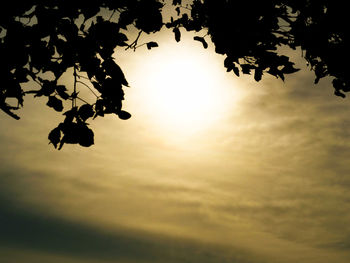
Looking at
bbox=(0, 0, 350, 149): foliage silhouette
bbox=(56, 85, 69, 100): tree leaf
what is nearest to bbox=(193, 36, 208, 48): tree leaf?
bbox=(0, 0, 350, 149): foliage silhouette

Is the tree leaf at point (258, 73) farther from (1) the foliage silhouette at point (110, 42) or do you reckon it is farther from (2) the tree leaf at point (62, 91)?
(2) the tree leaf at point (62, 91)

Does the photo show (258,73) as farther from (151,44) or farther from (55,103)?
(55,103)

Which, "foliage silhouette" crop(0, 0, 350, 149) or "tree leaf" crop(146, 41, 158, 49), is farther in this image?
"tree leaf" crop(146, 41, 158, 49)

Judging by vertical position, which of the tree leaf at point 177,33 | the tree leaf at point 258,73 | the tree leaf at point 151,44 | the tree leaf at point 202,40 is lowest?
the tree leaf at point 258,73

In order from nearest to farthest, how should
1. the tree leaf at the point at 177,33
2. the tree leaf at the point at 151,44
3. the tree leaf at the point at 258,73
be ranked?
1. the tree leaf at the point at 258,73
2. the tree leaf at the point at 151,44
3. the tree leaf at the point at 177,33

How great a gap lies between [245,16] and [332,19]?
4.15ft

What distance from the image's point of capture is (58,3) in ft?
16.8

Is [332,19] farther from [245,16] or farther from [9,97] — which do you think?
[9,97]

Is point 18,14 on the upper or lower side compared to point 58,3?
lower

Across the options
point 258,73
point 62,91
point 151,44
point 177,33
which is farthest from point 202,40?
point 62,91

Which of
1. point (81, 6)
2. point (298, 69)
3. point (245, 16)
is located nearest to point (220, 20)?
point (245, 16)

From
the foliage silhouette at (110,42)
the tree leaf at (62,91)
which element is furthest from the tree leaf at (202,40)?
the tree leaf at (62,91)

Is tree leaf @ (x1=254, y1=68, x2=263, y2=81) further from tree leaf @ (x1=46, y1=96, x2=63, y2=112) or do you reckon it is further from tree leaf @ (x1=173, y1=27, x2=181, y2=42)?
tree leaf @ (x1=46, y1=96, x2=63, y2=112)

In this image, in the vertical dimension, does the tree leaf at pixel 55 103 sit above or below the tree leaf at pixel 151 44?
below
